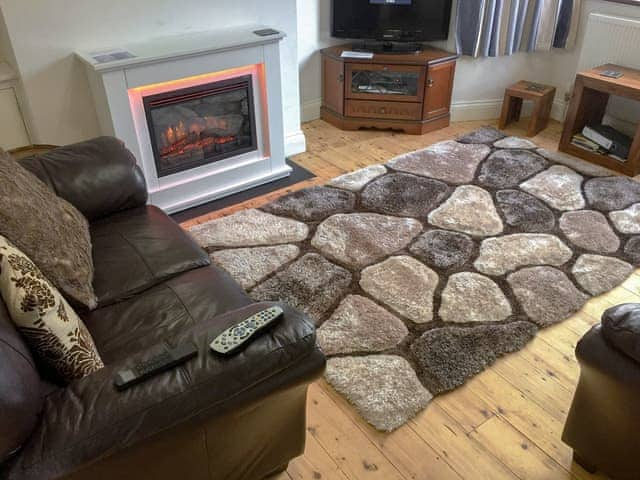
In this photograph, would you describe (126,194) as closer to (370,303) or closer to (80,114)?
(80,114)

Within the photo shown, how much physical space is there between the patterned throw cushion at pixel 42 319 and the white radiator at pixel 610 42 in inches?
152

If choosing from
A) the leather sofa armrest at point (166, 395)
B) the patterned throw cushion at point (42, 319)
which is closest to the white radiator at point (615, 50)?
the leather sofa armrest at point (166, 395)

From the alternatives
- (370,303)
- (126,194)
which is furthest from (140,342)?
(370,303)

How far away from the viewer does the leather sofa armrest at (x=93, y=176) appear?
7.23ft

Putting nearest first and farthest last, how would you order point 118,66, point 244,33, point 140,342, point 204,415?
point 204,415, point 140,342, point 118,66, point 244,33

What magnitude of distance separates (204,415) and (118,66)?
77.2 inches

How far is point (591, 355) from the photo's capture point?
4.95ft

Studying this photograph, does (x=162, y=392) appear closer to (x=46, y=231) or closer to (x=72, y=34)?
(x=46, y=231)

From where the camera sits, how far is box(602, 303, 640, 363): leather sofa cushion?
141cm

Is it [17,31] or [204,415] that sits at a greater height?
[17,31]

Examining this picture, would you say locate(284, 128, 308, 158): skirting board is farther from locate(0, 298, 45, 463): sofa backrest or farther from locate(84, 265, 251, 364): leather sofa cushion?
locate(0, 298, 45, 463): sofa backrest

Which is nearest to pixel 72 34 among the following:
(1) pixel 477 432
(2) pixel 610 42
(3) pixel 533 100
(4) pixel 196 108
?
(4) pixel 196 108

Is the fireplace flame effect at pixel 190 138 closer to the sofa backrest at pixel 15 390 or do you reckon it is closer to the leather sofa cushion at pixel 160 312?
the leather sofa cushion at pixel 160 312

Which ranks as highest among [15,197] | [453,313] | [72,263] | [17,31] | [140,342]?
[17,31]
